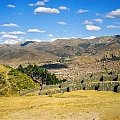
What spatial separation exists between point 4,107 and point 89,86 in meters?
22.0

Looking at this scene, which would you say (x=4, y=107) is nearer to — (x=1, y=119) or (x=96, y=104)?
(x=1, y=119)

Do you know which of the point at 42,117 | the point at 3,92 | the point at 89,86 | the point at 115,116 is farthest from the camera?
the point at 3,92

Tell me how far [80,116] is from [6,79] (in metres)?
50.2

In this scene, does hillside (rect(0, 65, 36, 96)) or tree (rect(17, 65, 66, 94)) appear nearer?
hillside (rect(0, 65, 36, 96))

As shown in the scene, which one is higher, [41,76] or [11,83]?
[41,76]

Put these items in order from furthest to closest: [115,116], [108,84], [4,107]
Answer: [108,84] → [4,107] → [115,116]

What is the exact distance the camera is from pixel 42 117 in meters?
30.6

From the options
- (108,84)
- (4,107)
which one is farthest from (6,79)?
(4,107)

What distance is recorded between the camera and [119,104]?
3478 cm

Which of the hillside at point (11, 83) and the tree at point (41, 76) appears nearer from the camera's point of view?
the hillside at point (11, 83)

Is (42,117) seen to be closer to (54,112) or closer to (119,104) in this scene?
(54,112)

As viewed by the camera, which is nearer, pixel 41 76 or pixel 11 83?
pixel 11 83

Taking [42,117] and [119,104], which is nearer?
[42,117]

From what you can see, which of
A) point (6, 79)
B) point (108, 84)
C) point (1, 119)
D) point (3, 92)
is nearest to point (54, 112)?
point (1, 119)
